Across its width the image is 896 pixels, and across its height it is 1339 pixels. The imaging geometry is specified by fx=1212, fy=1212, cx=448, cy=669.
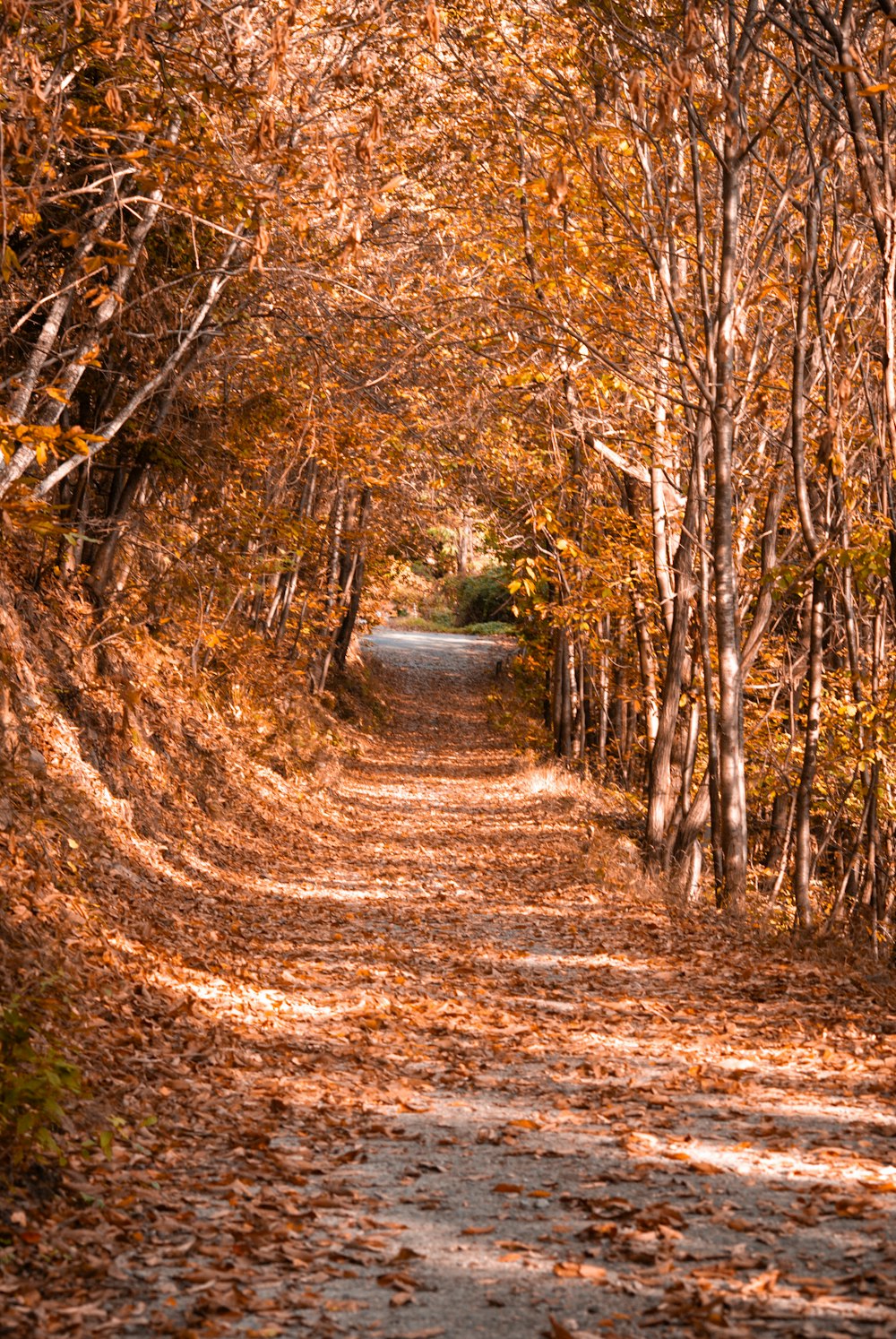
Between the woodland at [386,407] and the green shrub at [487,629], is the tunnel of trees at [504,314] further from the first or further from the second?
the green shrub at [487,629]

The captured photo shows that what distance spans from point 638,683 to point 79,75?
41.0 ft

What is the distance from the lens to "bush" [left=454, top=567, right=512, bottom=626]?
50.7 m

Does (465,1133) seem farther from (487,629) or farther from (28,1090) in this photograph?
(487,629)

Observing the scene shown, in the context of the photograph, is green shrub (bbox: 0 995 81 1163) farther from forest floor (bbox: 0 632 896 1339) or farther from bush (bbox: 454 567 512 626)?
bush (bbox: 454 567 512 626)

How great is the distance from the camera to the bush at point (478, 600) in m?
50.7

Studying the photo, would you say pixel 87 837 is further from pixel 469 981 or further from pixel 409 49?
pixel 409 49

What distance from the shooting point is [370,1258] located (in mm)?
4270

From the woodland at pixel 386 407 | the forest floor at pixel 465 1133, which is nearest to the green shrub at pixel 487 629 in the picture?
the woodland at pixel 386 407

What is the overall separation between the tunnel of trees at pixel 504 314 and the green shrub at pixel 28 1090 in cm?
267

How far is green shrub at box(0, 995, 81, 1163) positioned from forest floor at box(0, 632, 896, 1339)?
0.19 metres

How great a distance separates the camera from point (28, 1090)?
15.1ft

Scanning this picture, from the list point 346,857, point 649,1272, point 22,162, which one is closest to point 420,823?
point 346,857

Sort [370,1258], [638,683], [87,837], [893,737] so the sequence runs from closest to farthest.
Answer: [370,1258]
[87,837]
[893,737]
[638,683]

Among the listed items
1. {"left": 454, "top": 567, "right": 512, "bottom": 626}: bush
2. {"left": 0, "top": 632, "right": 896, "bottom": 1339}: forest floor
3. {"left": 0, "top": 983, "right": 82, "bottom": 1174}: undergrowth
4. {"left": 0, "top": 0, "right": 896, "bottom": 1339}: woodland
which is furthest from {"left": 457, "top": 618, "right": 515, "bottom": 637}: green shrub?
{"left": 0, "top": 983, "right": 82, "bottom": 1174}: undergrowth
